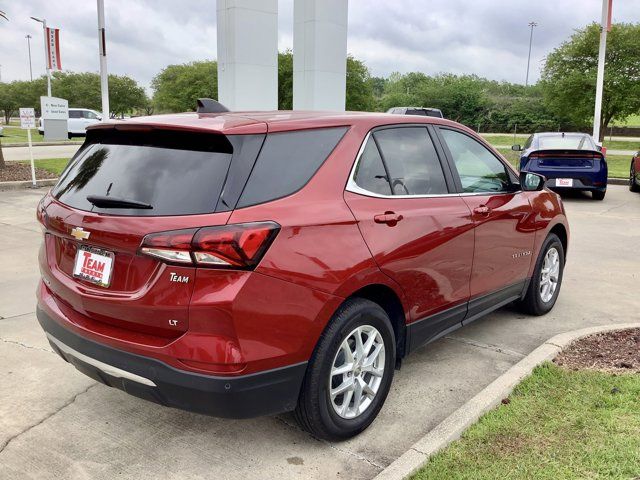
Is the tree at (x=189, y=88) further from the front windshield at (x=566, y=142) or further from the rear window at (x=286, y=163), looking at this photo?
the rear window at (x=286, y=163)

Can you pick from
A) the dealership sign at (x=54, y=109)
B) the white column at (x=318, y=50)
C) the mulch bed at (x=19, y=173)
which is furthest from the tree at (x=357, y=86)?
the mulch bed at (x=19, y=173)

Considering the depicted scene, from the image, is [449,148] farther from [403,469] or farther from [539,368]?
[403,469]

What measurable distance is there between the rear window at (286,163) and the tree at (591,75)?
28023 mm

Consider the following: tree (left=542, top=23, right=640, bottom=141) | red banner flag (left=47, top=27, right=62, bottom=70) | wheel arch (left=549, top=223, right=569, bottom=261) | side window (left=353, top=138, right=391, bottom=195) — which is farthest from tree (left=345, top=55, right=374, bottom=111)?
side window (left=353, top=138, right=391, bottom=195)

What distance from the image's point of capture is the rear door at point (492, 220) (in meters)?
4.01

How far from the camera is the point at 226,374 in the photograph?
2541mm

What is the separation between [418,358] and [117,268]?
7.87 feet

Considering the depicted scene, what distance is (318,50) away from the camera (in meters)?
15.1

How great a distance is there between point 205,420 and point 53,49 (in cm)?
3272

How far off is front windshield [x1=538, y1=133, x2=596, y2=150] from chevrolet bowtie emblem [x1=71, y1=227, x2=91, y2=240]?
10.7 meters

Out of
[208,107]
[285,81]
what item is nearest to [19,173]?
[208,107]

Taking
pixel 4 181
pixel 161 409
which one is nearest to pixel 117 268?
pixel 161 409

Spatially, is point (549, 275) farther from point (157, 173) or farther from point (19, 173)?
point (19, 173)

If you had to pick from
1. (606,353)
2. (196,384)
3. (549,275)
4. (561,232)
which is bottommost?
(606,353)
